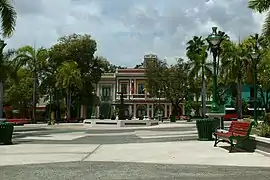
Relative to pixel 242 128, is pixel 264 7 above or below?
above

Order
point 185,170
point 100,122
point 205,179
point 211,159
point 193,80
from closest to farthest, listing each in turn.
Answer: point 205,179 → point 185,170 → point 211,159 → point 100,122 → point 193,80

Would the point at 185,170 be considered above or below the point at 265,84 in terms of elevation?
below

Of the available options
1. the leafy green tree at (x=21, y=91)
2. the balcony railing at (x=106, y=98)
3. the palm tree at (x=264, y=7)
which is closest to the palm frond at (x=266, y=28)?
the palm tree at (x=264, y=7)

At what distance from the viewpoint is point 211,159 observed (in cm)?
1217

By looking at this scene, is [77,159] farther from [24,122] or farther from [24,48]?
[24,48]

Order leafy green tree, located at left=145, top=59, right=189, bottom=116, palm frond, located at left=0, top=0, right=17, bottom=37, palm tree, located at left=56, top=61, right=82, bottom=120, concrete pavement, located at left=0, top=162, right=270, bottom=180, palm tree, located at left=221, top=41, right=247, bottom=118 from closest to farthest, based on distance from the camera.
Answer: concrete pavement, located at left=0, top=162, right=270, bottom=180 → palm frond, located at left=0, top=0, right=17, bottom=37 → palm tree, located at left=221, top=41, right=247, bottom=118 → palm tree, located at left=56, top=61, right=82, bottom=120 → leafy green tree, located at left=145, top=59, right=189, bottom=116

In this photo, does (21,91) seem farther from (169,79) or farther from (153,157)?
(153,157)

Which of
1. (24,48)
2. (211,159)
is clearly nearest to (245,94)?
(24,48)

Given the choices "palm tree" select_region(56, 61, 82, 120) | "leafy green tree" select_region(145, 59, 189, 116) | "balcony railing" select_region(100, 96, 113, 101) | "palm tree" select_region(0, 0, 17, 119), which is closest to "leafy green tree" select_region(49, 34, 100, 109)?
"palm tree" select_region(56, 61, 82, 120)

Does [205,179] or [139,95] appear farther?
[139,95]

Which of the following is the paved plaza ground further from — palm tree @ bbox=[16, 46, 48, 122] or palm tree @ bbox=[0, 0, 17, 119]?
palm tree @ bbox=[16, 46, 48, 122]

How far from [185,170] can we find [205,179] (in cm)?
132

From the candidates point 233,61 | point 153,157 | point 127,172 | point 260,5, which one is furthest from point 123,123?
point 127,172

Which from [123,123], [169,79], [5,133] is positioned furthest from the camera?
[169,79]
